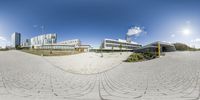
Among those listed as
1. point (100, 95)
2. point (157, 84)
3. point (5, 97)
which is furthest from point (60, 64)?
point (157, 84)

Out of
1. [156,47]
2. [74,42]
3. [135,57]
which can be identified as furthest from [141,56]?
[74,42]

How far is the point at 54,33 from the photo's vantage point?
80.4 inches

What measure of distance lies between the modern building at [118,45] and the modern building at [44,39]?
2.27 feet

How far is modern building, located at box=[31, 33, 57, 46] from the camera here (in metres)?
1.91

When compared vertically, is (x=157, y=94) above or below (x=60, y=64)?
below

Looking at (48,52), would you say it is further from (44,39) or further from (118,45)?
(118,45)

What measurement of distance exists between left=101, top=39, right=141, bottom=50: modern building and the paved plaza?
0.17 meters

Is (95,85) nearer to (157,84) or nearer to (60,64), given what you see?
(60,64)

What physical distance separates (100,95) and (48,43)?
1225 millimetres

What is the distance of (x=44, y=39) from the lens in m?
1.96

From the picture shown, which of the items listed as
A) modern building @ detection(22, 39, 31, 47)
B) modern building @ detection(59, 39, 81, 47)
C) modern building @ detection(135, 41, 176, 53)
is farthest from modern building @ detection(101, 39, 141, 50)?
modern building @ detection(22, 39, 31, 47)

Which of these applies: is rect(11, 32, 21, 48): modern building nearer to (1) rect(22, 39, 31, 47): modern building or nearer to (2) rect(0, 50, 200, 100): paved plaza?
(1) rect(22, 39, 31, 47): modern building

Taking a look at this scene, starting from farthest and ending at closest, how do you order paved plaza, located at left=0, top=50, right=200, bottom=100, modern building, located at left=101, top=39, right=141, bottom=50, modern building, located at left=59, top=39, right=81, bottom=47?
paved plaza, located at left=0, top=50, right=200, bottom=100, modern building, located at left=59, top=39, right=81, bottom=47, modern building, located at left=101, top=39, right=141, bottom=50

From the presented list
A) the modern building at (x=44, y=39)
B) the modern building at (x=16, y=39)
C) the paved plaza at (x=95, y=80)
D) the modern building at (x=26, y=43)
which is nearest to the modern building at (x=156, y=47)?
the paved plaza at (x=95, y=80)
